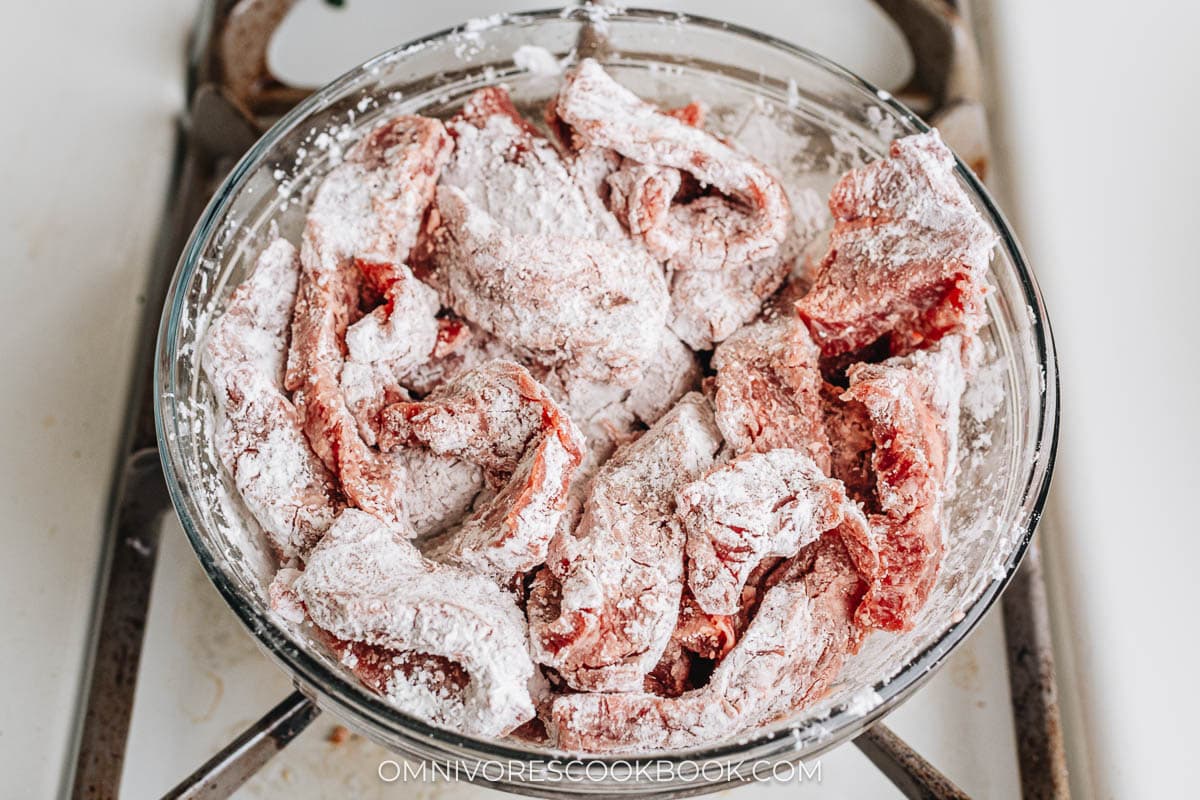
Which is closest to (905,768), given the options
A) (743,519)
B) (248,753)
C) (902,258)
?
(743,519)

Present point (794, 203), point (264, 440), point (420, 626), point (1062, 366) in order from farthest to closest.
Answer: point (1062, 366)
point (794, 203)
point (264, 440)
point (420, 626)

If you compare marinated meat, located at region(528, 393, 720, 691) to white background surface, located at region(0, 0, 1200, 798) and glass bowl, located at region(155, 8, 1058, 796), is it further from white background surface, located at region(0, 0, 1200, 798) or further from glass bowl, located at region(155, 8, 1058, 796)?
white background surface, located at region(0, 0, 1200, 798)

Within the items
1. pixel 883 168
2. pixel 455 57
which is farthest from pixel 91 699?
pixel 883 168

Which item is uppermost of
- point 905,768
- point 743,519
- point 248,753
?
point 743,519

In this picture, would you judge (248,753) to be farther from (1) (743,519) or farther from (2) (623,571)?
(1) (743,519)

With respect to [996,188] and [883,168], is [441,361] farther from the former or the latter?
[996,188]

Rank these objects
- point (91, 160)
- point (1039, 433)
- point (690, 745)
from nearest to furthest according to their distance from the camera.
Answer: point (690, 745) < point (1039, 433) < point (91, 160)

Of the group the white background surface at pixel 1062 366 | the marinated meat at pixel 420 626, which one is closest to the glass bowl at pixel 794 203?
the marinated meat at pixel 420 626
